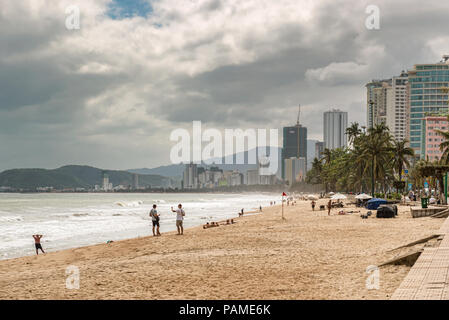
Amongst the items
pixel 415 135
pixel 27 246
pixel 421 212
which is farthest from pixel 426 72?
pixel 27 246

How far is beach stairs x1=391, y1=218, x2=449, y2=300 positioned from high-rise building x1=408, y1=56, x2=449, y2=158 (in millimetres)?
185036

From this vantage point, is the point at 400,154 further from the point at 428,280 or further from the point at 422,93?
the point at 422,93

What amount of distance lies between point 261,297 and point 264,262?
401 cm

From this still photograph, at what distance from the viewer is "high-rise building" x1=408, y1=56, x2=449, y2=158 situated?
17875cm

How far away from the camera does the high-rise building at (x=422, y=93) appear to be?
178750 mm

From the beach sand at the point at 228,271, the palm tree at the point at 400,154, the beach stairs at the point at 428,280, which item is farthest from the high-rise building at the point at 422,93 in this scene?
the beach stairs at the point at 428,280

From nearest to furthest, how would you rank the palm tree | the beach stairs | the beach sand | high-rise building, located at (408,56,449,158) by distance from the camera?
1. the beach stairs
2. the beach sand
3. the palm tree
4. high-rise building, located at (408,56,449,158)

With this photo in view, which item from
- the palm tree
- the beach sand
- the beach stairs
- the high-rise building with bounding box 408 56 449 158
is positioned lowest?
the beach sand

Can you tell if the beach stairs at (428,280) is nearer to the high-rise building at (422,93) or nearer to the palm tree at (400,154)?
the palm tree at (400,154)

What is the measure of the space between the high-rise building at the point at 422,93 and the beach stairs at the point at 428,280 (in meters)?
185

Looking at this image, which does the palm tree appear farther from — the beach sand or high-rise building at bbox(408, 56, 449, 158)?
high-rise building at bbox(408, 56, 449, 158)

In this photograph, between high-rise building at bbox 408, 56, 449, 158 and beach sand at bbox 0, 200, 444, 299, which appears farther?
high-rise building at bbox 408, 56, 449, 158

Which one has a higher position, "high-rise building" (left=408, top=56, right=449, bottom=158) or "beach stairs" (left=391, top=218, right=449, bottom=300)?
"high-rise building" (left=408, top=56, right=449, bottom=158)

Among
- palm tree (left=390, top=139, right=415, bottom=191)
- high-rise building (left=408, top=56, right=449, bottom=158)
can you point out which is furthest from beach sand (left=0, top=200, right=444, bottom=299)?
high-rise building (left=408, top=56, right=449, bottom=158)
